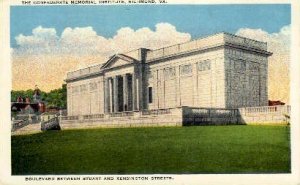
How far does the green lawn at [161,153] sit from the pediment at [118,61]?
0.99m

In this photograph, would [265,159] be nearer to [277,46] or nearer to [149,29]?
[277,46]

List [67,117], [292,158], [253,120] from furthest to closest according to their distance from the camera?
[67,117] → [253,120] → [292,158]

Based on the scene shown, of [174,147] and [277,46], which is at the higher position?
[277,46]

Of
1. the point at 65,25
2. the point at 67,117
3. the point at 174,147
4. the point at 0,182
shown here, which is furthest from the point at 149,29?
the point at 0,182

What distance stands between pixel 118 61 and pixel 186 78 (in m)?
1.04

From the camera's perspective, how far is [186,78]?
8273mm

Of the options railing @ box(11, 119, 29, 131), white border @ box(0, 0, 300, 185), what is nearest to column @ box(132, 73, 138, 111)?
railing @ box(11, 119, 29, 131)

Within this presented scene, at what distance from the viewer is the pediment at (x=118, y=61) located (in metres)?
7.58

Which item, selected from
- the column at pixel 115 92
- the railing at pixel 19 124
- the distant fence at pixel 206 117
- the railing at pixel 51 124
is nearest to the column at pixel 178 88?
the distant fence at pixel 206 117

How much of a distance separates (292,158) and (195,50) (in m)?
2.12

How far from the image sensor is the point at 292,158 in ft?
21.6

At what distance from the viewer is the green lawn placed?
21.7 feet

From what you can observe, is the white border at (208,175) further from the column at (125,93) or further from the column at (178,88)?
the column at (125,93)

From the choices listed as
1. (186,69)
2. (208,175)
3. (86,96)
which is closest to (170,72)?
(186,69)
